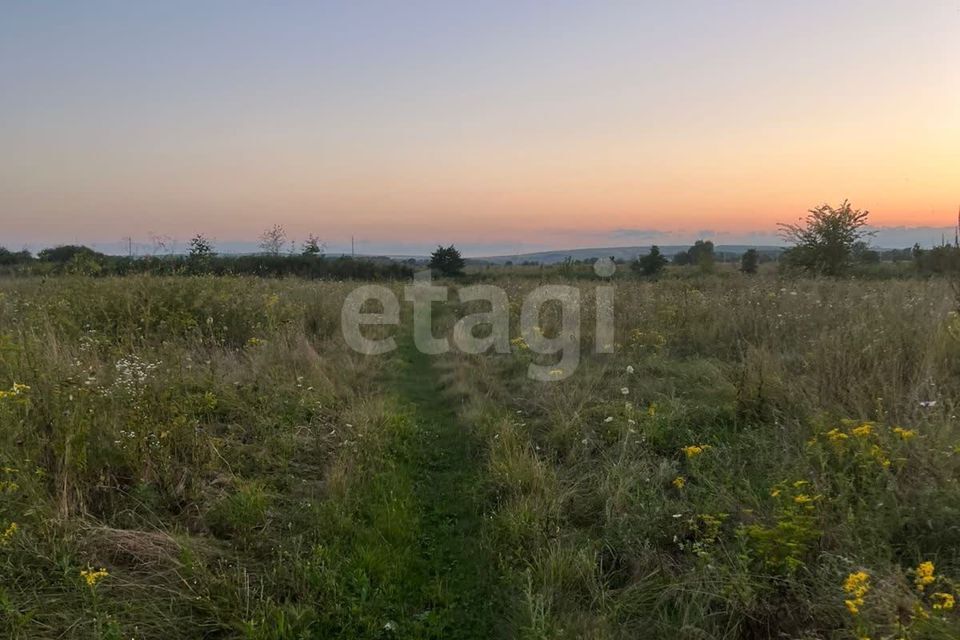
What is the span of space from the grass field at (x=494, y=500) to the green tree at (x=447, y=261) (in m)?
38.1

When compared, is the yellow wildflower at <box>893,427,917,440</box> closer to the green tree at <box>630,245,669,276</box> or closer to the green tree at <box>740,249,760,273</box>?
the green tree at <box>630,245,669,276</box>

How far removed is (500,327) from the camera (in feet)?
37.3

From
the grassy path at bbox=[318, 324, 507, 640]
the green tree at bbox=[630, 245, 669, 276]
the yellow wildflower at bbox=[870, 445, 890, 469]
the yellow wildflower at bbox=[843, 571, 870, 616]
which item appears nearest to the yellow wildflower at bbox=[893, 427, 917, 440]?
the yellow wildflower at bbox=[870, 445, 890, 469]

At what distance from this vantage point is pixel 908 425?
3.64 meters

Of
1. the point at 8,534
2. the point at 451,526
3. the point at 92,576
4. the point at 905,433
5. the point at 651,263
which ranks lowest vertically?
the point at 451,526

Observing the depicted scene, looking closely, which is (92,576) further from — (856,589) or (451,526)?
(856,589)

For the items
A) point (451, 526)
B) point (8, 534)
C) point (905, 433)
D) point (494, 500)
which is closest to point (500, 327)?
point (494, 500)

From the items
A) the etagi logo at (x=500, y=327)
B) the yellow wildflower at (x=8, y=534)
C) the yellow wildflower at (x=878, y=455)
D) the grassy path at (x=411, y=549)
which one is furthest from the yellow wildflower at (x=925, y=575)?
the etagi logo at (x=500, y=327)

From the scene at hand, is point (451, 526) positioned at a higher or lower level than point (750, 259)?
lower

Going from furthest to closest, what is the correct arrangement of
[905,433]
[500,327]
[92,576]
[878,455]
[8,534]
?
[500,327], [878,455], [905,433], [8,534], [92,576]

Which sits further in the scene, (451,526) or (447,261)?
(447,261)

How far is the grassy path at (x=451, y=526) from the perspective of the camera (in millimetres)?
2924

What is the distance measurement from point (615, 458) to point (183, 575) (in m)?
3.17

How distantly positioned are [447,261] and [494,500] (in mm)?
41372
